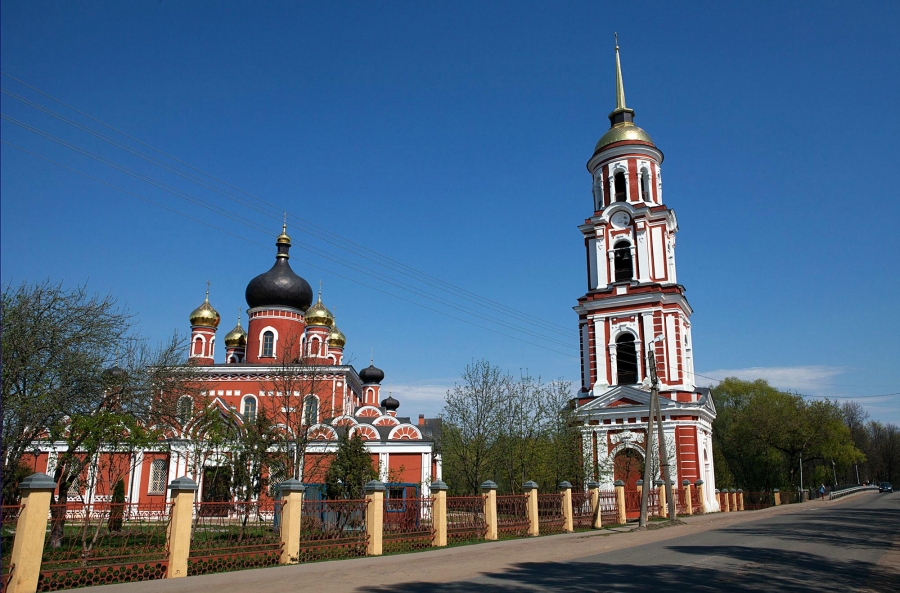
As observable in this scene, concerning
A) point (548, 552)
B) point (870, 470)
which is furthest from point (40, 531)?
point (870, 470)

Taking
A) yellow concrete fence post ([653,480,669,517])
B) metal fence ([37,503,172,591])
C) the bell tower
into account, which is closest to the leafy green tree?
metal fence ([37,503,172,591])

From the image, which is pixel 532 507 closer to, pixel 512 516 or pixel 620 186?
pixel 512 516

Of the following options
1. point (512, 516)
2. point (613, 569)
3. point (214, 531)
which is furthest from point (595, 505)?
point (214, 531)

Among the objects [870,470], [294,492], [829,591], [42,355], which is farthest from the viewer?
[870,470]

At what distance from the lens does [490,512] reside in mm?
A: 17734

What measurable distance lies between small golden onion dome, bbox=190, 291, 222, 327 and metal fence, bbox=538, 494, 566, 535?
25376 millimetres

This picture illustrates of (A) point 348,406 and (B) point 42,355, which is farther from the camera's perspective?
(A) point 348,406

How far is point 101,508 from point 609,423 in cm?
2413

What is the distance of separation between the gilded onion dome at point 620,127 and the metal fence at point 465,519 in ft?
74.5

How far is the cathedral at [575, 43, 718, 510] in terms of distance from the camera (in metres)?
30.7

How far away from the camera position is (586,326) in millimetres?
34344

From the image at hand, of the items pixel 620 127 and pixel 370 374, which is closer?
pixel 620 127

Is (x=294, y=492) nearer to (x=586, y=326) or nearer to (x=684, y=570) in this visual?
(x=684, y=570)

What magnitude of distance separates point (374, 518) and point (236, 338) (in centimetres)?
2934
